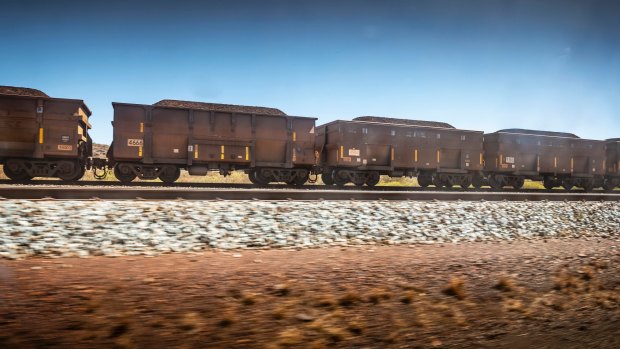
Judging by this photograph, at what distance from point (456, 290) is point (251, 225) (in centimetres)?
359

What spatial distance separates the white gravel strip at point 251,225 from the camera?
5447 millimetres

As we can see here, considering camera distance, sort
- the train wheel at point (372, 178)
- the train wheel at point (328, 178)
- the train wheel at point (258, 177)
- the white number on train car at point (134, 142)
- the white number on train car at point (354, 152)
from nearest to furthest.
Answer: the white number on train car at point (134, 142)
the train wheel at point (258, 177)
the white number on train car at point (354, 152)
the train wheel at point (372, 178)
the train wheel at point (328, 178)

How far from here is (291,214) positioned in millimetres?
7367

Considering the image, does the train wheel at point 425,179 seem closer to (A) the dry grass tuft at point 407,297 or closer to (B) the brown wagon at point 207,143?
(B) the brown wagon at point 207,143

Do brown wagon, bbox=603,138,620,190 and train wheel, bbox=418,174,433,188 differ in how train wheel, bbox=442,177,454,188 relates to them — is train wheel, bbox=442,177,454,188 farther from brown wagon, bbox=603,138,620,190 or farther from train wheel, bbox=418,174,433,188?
brown wagon, bbox=603,138,620,190

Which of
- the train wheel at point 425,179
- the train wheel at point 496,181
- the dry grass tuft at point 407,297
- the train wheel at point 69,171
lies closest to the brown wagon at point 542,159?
the train wheel at point 496,181

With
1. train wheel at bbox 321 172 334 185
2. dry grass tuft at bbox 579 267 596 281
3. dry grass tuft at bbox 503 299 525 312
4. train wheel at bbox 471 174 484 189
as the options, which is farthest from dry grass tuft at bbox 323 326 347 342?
train wheel at bbox 471 174 484 189

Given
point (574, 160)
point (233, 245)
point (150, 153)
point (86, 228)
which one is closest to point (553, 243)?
point (233, 245)

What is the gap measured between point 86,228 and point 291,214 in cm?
350

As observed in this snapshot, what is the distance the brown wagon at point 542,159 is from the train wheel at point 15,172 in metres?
21.0

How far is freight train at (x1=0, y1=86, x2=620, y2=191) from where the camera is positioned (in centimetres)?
1305

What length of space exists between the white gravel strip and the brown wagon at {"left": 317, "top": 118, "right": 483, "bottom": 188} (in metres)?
7.78

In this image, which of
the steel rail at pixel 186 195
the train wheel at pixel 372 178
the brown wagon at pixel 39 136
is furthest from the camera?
the train wheel at pixel 372 178

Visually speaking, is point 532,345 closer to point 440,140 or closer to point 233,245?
point 233,245
